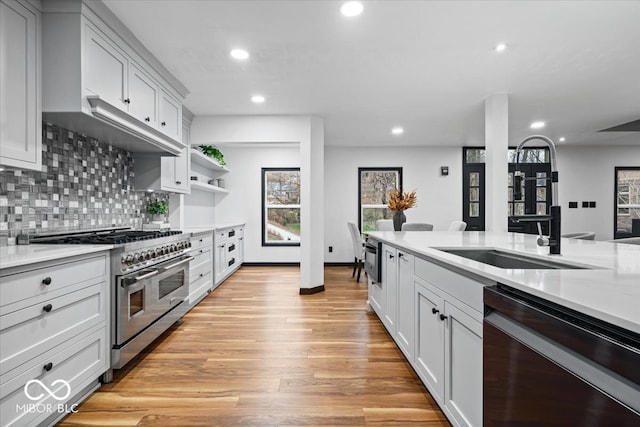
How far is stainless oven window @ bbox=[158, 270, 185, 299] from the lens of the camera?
2.71m

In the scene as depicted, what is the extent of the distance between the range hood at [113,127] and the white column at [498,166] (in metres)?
3.43

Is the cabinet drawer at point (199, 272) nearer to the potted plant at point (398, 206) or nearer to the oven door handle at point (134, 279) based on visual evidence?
the oven door handle at point (134, 279)

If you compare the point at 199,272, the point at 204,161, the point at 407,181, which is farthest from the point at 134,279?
the point at 407,181

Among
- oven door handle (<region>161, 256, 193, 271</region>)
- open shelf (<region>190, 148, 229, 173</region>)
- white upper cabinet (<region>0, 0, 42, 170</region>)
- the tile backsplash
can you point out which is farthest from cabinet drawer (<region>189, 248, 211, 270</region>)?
white upper cabinet (<region>0, 0, 42, 170</region>)

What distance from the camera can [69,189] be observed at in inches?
97.8

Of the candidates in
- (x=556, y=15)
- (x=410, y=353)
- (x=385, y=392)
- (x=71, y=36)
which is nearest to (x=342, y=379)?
(x=385, y=392)

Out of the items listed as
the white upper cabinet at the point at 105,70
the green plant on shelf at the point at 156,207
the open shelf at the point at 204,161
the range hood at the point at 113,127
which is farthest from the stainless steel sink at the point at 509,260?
the open shelf at the point at 204,161

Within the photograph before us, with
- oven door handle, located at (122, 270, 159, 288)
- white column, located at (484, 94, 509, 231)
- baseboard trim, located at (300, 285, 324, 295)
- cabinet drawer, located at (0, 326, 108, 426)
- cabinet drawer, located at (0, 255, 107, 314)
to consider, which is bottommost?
baseboard trim, located at (300, 285, 324, 295)

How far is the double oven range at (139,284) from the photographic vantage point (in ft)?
6.89

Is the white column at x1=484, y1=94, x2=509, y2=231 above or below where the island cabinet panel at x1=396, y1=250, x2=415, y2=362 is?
above

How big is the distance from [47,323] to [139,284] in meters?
0.74

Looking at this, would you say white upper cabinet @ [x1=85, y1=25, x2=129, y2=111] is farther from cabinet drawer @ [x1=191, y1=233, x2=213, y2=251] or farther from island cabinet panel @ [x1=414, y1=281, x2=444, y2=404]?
island cabinet panel @ [x1=414, y1=281, x2=444, y2=404]

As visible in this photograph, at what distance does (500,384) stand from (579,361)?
0.37 m

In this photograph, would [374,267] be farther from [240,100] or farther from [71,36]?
[71,36]
